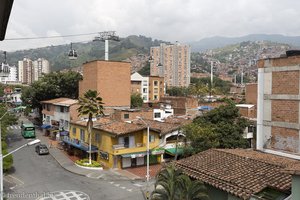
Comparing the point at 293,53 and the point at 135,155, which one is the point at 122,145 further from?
the point at 293,53

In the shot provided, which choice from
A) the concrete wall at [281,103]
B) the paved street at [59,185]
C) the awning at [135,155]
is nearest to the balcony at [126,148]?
the awning at [135,155]

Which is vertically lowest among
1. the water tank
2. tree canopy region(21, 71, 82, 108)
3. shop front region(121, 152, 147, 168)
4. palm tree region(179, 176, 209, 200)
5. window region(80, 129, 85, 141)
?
shop front region(121, 152, 147, 168)

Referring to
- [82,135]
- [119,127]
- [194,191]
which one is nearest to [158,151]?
[119,127]

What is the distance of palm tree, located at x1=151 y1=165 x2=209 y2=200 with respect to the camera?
648 inches

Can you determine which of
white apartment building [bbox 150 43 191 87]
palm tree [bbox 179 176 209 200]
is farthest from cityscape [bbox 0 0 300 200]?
white apartment building [bbox 150 43 191 87]

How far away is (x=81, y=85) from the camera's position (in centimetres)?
6134

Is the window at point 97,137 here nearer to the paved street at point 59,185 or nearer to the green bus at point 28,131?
the paved street at point 59,185

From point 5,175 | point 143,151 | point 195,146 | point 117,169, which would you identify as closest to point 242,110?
point 195,146

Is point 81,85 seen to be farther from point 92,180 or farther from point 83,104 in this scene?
point 92,180

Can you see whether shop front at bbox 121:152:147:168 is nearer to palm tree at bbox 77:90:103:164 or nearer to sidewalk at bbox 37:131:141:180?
sidewalk at bbox 37:131:141:180

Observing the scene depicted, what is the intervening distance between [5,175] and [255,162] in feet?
85.3

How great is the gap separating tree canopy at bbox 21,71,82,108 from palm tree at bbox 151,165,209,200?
173 feet

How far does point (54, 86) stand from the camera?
66125mm

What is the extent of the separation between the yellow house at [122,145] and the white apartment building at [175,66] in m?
122
